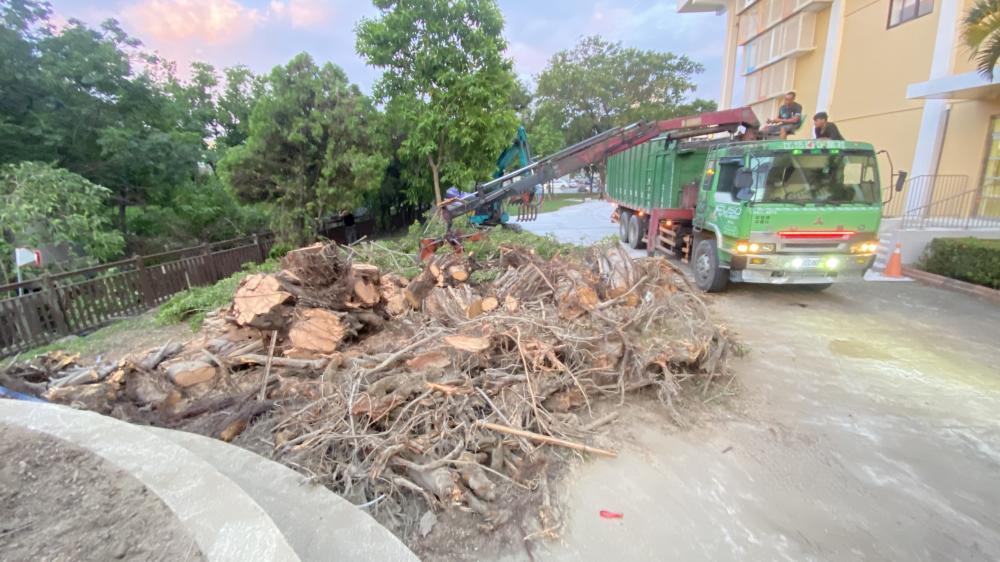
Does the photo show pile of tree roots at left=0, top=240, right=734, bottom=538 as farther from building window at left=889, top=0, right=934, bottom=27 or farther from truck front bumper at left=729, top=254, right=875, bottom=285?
building window at left=889, top=0, right=934, bottom=27

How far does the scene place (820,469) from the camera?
11.1 feet

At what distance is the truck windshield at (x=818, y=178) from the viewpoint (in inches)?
262

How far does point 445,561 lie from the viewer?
8.54 feet

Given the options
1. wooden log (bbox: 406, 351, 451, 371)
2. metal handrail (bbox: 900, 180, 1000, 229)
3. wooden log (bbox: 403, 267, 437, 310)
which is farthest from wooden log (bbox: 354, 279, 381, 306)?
metal handrail (bbox: 900, 180, 1000, 229)

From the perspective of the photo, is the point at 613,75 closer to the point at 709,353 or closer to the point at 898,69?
the point at 898,69

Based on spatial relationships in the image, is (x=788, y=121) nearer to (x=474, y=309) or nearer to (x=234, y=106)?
(x=474, y=309)

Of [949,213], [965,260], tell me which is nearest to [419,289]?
[965,260]

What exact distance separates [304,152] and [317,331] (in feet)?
26.7

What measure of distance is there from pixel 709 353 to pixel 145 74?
52.2 ft

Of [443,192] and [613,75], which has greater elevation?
[613,75]

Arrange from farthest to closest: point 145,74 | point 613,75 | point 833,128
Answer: point 613,75 < point 145,74 < point 833,128

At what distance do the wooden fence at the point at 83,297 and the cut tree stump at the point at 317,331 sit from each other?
488 cm

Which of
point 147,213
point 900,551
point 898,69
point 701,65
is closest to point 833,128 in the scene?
point 900,551

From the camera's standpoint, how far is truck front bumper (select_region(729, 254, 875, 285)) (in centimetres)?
672
